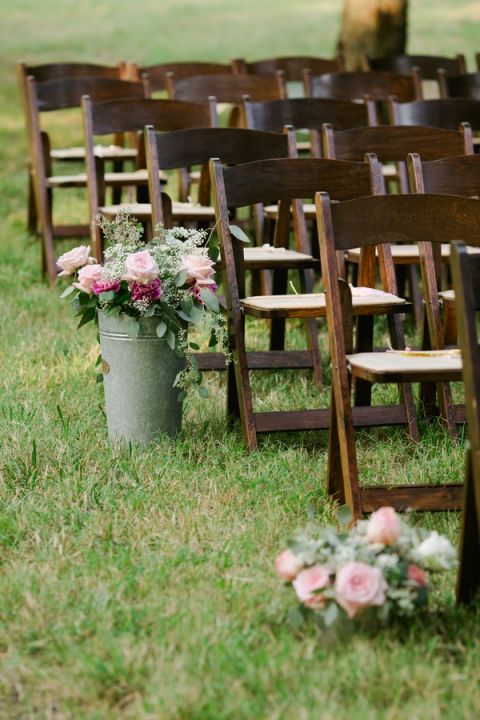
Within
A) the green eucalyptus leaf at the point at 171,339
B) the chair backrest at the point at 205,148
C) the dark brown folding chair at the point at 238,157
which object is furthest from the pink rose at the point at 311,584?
the chair backrest at the point at 205,148

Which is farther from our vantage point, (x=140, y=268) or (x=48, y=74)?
(x=48, y=74)

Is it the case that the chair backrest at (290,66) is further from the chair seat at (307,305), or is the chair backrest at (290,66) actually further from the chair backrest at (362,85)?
the chair seat at (307,305)

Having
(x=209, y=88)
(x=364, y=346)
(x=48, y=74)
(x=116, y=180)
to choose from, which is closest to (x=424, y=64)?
(x=209, y=88)

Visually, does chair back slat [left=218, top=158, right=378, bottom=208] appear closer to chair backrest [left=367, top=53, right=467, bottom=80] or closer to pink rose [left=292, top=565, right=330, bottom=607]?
pink rose [left=292, top=565, right=330, bottom=607]

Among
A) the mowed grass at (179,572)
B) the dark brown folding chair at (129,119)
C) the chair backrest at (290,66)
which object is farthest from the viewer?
the chair backrest at (290,66)

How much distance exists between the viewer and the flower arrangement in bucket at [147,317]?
14.5 ft

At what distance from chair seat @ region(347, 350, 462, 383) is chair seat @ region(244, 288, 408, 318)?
65cm

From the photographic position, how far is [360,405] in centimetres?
491

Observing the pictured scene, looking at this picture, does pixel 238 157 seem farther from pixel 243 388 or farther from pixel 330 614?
pixel 330 614

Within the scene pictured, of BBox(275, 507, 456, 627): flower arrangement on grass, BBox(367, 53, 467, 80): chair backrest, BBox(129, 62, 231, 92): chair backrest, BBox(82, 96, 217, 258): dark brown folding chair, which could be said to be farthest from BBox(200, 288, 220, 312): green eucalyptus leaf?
BBox(367, 53, 467, 80): chair backrest

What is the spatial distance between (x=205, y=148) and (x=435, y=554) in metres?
2.96

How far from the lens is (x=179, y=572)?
344cm

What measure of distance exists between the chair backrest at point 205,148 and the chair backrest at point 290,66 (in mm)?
4130

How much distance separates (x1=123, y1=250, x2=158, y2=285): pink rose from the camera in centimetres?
431
